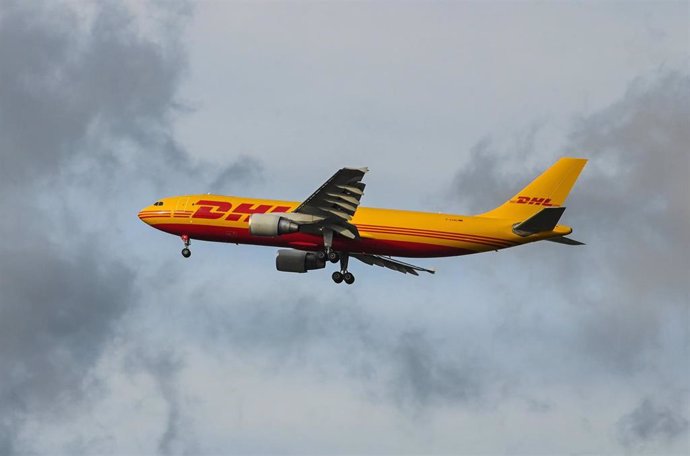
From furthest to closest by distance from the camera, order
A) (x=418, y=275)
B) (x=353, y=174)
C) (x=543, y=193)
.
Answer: (x=418, y=275) < (x=543, y=193) < (x=353, y=174)

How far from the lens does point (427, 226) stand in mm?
112562

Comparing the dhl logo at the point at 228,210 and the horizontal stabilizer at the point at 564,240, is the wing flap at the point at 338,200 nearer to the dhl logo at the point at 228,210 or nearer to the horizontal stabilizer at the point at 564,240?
the dhl logo at the point at 228,210

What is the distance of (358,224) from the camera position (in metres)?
114

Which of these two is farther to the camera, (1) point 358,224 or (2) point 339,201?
(1) point 358,224

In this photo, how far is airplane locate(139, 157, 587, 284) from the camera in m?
110

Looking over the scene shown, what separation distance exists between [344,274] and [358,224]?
5.25 meters

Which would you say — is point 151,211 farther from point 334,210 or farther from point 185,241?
point 334,210

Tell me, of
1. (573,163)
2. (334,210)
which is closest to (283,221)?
(334,210)

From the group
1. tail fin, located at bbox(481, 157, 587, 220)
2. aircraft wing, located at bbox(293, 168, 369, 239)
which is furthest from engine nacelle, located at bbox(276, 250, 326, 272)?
tail fin, located at bbox(481, 157, 587, 220)

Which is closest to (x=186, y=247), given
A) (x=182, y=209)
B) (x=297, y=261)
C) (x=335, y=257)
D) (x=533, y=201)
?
(x=182, y=209)

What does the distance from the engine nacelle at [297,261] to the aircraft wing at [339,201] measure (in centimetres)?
635

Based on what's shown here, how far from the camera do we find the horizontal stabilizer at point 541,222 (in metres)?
108

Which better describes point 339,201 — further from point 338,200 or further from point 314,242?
point 314,242

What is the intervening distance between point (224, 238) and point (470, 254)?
17.9m
